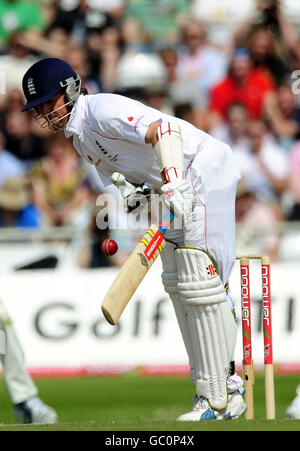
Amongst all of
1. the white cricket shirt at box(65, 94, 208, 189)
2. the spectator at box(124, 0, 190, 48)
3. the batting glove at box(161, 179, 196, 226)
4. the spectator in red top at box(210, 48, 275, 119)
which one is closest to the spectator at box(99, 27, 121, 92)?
the spectator at box(124, 0, 190, 48)

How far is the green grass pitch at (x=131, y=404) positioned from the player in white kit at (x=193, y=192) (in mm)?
307

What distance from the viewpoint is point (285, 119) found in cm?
1038

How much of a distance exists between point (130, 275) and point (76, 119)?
2.93ft

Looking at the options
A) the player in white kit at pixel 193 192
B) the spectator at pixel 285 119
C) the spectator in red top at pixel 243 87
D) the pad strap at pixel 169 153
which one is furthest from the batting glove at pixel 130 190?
the spectator in red top at pixel 243 87

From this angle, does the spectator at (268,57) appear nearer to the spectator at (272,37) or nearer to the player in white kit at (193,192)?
the spectator at (272,37)

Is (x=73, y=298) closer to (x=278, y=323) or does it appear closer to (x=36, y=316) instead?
(x=36, y=316)

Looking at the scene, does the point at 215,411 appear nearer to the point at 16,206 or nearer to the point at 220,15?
the point at 16,206

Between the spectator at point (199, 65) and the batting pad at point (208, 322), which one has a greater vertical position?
the spectator at point (199, 65)

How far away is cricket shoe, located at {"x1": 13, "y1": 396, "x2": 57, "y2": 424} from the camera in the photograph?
16.5 ft

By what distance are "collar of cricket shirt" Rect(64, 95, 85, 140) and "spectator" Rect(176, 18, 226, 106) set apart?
5894 mm

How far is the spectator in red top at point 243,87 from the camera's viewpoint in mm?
10562

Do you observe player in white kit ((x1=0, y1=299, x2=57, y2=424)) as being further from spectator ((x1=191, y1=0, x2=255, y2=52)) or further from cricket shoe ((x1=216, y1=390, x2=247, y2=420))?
spectator ((x1=191, y1=0, x2=255, y2=52))

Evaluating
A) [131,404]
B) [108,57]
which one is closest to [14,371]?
[131,404]

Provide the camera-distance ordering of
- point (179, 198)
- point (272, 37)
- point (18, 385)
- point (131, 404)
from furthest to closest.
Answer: point (272, 37), point (131, 404), point (18, 385), point (179, 198)
